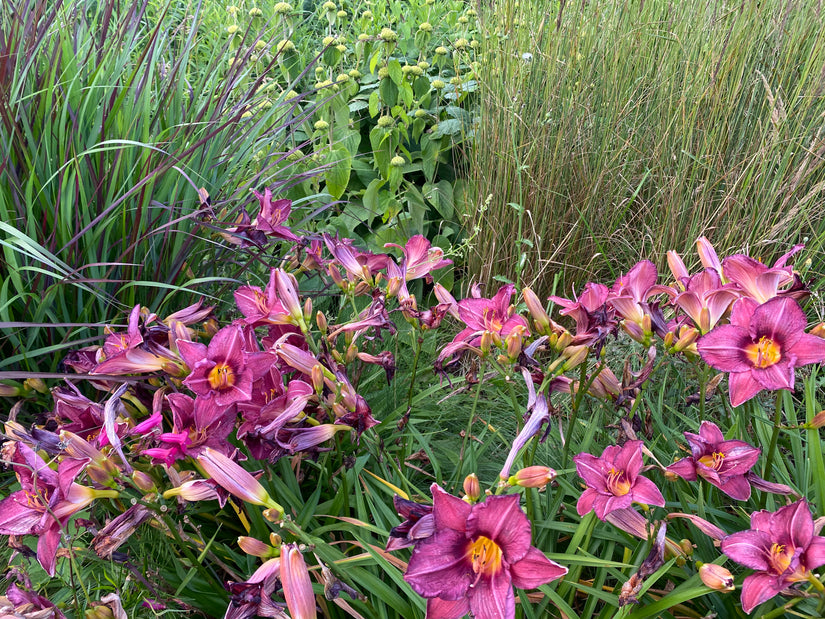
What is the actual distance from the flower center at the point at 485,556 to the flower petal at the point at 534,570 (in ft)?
0.08

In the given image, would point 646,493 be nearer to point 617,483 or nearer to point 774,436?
point 617,483

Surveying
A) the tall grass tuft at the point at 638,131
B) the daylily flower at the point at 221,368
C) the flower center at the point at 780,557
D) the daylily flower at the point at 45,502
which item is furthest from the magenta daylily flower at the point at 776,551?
the tall grass tuft at the point at 638,131

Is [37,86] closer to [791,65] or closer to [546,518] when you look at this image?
[546,518]

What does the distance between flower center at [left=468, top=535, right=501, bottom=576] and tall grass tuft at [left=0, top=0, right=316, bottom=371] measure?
0.91m

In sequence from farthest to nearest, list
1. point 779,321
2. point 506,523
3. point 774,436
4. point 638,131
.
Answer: point 638,131 < point 774,436 < point 779,321 < point 506,523

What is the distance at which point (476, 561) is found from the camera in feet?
2.72

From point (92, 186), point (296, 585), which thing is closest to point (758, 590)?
point (296, 585)

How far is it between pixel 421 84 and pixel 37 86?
5.03 ft

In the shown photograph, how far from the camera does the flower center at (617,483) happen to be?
976 mm

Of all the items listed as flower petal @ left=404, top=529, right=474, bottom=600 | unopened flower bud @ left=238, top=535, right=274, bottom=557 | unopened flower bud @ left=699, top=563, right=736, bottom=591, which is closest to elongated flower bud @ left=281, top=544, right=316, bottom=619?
unopened flower bud @ left=238, top=535, right=274, bottom=557

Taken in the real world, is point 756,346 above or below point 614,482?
above

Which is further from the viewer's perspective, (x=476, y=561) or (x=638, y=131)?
(x=638, y=131)

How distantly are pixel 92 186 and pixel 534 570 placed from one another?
154 centimetres

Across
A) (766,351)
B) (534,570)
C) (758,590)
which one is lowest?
(758,590)
